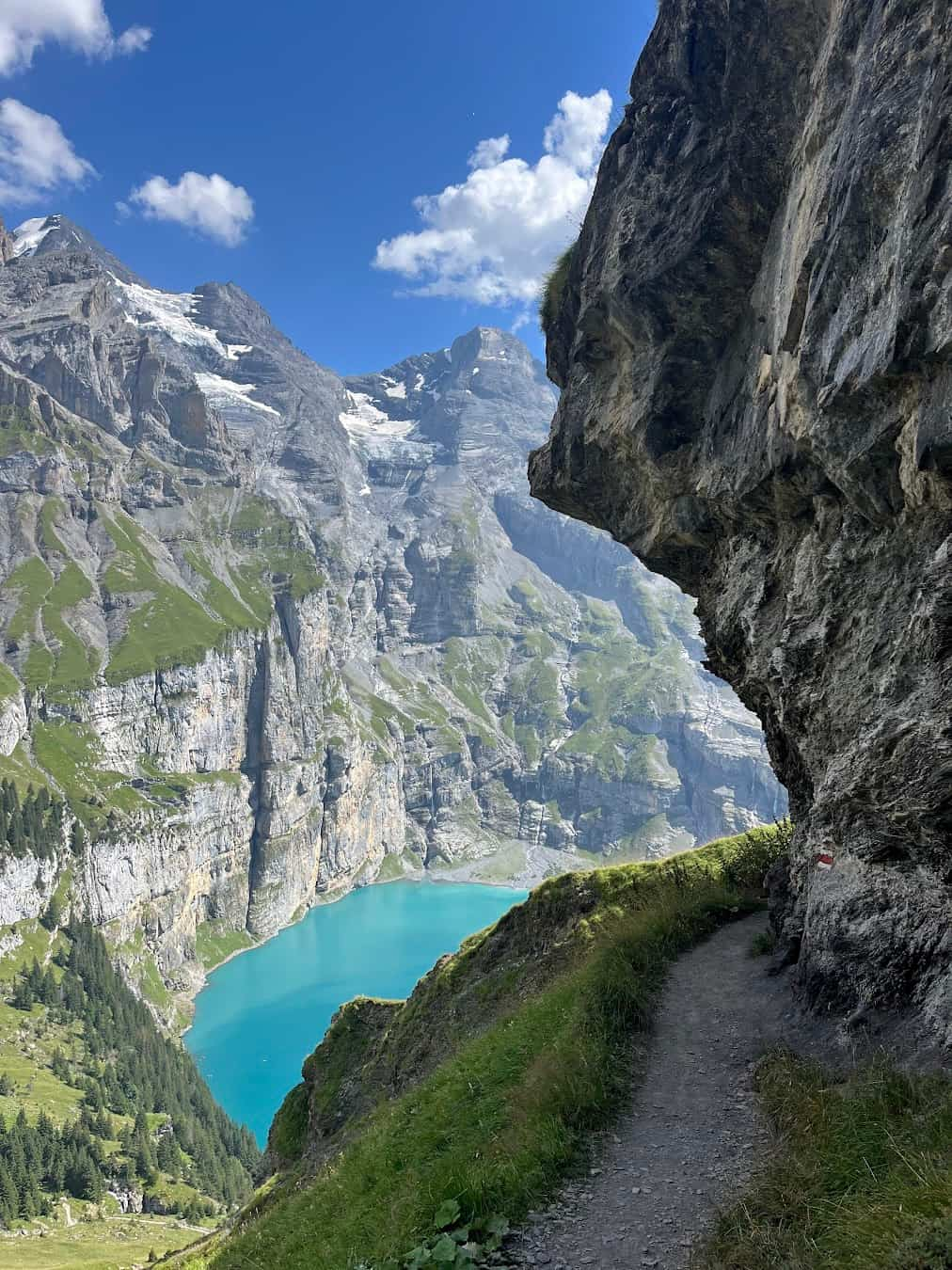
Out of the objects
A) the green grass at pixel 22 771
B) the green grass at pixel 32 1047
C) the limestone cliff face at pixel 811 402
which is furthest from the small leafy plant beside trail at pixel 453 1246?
the green grass at pixel 22 771

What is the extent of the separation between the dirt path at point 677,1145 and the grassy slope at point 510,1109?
1.58 ft

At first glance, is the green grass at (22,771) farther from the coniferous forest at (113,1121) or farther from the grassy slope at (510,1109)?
the grassy slope at (510,1109)

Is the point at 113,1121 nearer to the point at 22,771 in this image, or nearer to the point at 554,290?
the point at 22,771

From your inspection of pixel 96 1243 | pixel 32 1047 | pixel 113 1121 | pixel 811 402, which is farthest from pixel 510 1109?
pixel 32 1047

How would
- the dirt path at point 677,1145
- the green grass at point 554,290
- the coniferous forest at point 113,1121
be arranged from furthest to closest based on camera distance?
the coniferous forest at point 113,1121 → the green grass at point 554,290 → the dirt path at point 677,1145

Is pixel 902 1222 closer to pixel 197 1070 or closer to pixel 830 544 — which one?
pixel 830 544

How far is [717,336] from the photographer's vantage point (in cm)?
1808

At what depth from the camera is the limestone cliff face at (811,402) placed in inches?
396

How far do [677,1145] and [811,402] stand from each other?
11.4 metres

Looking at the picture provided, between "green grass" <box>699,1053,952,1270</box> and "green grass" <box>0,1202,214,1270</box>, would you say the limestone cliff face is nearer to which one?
"green grass" <box>699,1053,952,1270</box>

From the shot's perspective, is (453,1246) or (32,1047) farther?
(32,1047)

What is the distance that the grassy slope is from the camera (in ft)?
31.9

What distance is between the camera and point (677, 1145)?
32.9 feet

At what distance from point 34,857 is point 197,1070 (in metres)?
60.0
